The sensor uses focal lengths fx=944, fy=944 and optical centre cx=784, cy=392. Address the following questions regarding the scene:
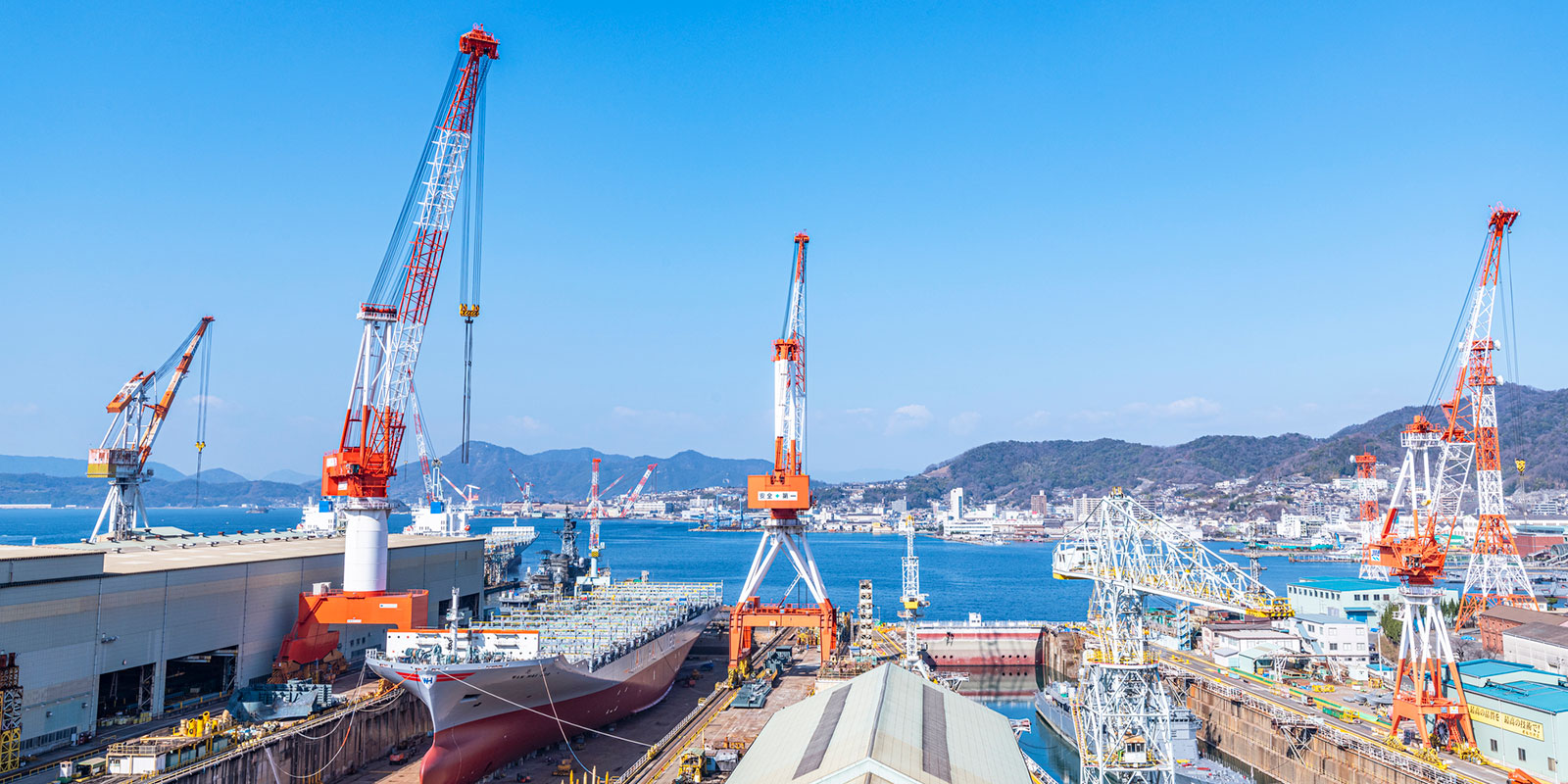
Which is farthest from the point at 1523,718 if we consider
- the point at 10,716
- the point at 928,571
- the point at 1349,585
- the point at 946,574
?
the point at 928,571

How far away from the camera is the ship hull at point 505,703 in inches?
1171

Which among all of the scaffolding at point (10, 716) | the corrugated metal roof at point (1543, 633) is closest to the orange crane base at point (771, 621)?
the scaffolding at point (10, 716)

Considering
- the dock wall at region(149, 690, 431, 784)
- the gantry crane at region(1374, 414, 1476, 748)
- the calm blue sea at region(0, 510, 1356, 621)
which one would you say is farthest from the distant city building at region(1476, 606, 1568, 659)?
the dock wall at region(149, 690, 431, 784)

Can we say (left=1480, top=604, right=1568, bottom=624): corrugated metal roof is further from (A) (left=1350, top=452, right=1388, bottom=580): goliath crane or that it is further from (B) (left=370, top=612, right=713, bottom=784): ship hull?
(B) (left=370, top=612, right=713, bottom=784): ship hull

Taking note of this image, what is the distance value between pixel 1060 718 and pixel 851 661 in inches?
457

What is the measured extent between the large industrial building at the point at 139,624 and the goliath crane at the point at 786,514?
59.0 ft

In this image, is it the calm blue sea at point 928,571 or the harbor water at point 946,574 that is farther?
the calm blue sea at point 928,571

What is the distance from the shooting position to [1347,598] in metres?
62.5

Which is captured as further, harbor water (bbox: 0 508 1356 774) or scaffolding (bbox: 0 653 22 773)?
harbor water (bbox: 0 508 1356 774)

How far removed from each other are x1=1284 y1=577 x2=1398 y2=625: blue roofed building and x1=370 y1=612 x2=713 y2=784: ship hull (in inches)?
1847

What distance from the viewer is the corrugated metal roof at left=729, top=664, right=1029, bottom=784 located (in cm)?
2061

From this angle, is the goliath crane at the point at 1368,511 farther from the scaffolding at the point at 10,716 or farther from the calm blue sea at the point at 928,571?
the scaffolding at the point at 10,716

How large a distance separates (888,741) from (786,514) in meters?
28.7

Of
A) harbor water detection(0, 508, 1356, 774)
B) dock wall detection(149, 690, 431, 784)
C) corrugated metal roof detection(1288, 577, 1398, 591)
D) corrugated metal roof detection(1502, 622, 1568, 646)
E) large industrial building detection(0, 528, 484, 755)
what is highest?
large industrial building detection(0, 528, 484, 755)
